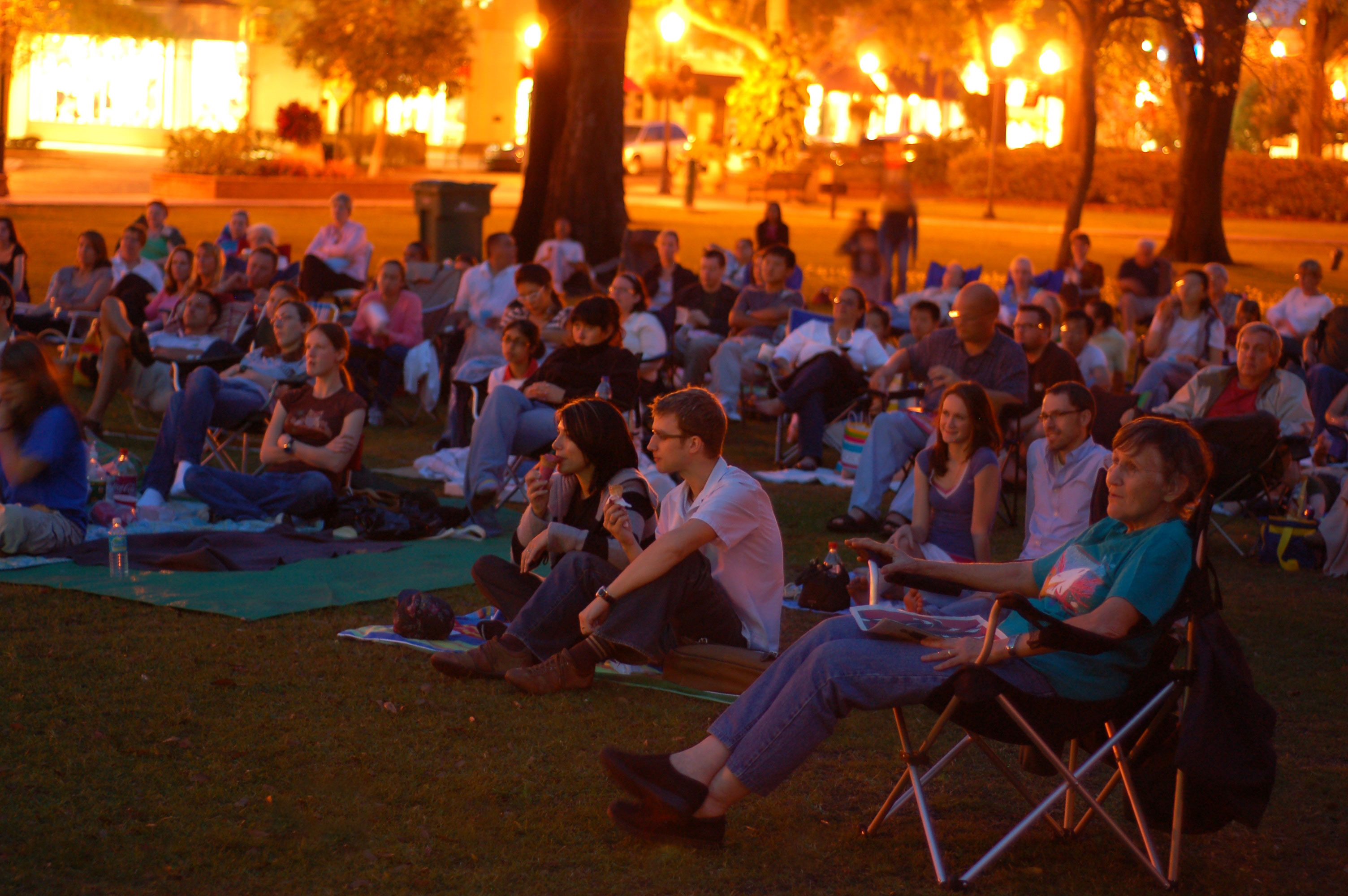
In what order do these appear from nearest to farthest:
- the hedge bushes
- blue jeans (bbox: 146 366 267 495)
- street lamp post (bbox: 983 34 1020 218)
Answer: blue jeans (bbox: 146 366 267 495)
street lamp post (bbox: 983 34 1020 218)
the hedge bushes

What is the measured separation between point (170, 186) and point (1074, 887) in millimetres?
26411

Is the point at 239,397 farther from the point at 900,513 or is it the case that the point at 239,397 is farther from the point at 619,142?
the point at 619,142

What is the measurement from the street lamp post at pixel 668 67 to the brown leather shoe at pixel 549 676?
2411cm

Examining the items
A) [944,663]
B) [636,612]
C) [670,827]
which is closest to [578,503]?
[636,612]

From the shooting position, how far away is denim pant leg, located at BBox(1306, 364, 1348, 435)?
9.46 metres

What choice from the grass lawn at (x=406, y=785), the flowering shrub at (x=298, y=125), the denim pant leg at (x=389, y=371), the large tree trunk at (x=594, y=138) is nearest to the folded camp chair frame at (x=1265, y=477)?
the grass lawn at (x=406, y=785)

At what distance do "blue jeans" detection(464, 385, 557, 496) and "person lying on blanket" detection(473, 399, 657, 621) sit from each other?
222 centimetres

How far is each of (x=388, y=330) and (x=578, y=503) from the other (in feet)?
20.5

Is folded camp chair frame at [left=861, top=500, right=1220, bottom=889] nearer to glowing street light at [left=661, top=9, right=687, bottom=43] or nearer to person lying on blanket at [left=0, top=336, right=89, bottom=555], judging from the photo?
person lying on blanket at [left=0, top=336, right=89, bottom=555]

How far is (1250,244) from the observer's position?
1093 inches

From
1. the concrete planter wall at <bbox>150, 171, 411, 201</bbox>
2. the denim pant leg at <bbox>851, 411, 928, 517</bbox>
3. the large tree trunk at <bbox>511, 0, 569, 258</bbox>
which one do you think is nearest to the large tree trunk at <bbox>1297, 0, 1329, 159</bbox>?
the large tree trunk at <bbox>511, 0, 569, 258</bbox>

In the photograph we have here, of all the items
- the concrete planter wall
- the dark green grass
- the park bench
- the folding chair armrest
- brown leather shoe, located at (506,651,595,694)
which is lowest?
the dark green grass

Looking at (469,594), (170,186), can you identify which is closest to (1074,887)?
(469,594)

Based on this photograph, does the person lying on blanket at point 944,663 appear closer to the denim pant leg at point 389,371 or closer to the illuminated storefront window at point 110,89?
the denim pant leg at point 389,371
